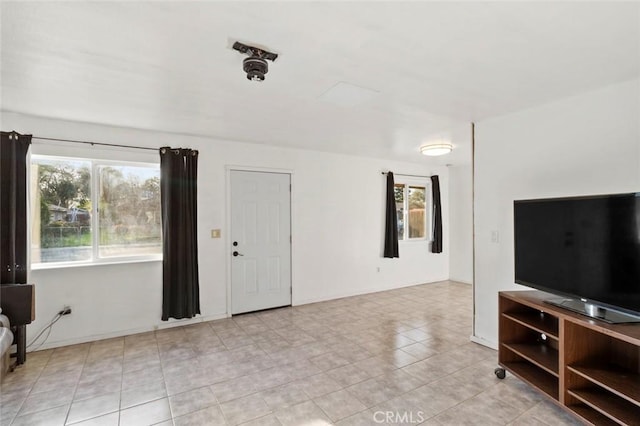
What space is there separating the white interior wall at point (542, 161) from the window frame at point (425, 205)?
2679mm

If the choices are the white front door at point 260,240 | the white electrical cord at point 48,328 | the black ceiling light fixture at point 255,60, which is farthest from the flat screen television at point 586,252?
the white electrical cord at point 48,328

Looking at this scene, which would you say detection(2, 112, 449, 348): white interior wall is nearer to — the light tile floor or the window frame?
the window frame

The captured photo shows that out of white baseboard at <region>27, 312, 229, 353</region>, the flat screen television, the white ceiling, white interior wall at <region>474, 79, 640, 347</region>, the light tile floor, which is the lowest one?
the light tile floor

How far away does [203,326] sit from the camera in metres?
3.89

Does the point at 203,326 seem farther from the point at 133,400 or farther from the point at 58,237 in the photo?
the point at 58,237

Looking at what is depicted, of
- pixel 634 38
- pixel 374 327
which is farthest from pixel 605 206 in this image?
pixel 374 327

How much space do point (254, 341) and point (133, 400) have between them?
1.29m

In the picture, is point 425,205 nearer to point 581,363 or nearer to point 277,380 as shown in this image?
point 581,363

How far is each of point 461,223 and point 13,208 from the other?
6817 mm

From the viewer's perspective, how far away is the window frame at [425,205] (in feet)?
19.9

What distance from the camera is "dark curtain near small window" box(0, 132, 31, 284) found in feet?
9.65

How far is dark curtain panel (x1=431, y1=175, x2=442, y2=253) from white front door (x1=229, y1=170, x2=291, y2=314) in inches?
128

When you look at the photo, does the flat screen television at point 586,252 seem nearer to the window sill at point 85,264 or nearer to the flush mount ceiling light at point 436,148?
the flush mount ceiling light at point 436,148

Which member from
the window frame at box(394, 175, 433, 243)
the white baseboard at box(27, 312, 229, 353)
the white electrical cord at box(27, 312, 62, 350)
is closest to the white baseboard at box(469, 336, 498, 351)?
the window frame at box(394, 175, 433, 243)
